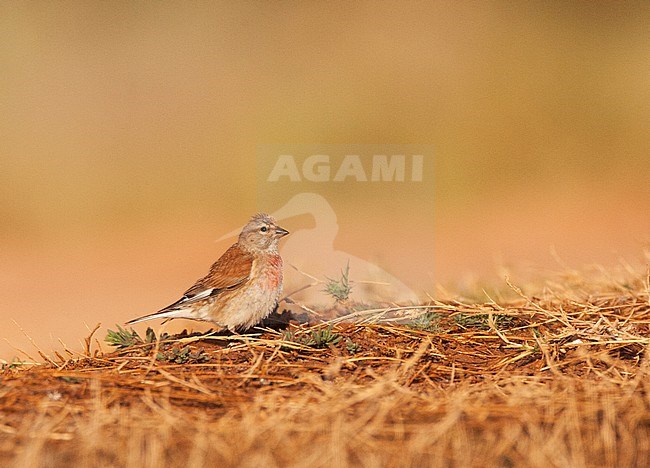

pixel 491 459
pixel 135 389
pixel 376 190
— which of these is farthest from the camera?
pixel 376 190

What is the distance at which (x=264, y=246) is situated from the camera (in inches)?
225

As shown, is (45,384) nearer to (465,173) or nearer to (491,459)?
(491,459)

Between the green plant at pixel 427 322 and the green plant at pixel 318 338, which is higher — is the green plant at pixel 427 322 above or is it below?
below

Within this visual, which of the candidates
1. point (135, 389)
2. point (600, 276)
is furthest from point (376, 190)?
point (135, 389)

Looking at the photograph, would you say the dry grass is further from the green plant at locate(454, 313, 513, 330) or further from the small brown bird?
the small brown bird

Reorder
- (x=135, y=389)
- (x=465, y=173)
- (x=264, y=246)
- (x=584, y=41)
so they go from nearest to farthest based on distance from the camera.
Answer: (x=135, y=389), (x=264, y=246), (x=465, y=173), (x=584, y=41)

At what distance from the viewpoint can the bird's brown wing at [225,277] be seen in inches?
215

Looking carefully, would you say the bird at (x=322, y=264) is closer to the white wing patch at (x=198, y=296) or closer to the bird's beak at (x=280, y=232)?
the bird's beak at (x=280, y=232)

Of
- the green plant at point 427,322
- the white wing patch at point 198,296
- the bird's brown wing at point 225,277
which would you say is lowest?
the green plant at point 427,322

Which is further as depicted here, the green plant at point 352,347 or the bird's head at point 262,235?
the bird's head at point 262,235

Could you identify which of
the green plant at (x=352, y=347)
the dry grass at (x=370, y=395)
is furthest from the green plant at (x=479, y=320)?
the green plant at (x=352, y=347)

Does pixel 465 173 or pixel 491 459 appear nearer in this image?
pixel 491 459

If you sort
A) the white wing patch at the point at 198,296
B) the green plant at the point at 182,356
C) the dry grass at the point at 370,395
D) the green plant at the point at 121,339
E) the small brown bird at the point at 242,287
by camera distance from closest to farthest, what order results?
the dry grass at the point at 370,395 → the green plant at the point at 182,356 → the green plant at the point at 121,339 → the small brown bird at the point at 242,287 → the white wing patch at the point at 198,296

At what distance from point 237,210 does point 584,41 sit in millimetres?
7944
